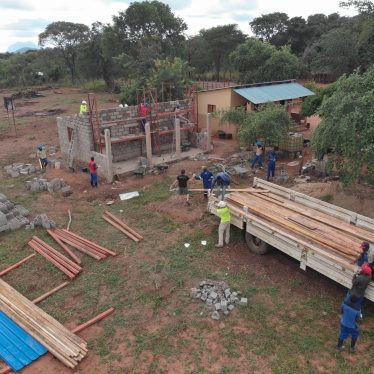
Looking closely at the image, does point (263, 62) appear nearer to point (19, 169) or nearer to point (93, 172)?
point (93, 172)

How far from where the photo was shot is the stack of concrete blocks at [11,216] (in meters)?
10.6

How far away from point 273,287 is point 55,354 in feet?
15.2

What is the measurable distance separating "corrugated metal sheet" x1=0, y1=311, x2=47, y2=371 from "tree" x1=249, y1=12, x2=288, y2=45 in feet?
164

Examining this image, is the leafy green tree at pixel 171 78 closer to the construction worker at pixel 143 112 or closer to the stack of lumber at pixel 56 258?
the construction worker at pixel 143 112

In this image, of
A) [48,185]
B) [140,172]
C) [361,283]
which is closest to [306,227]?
[361,283]

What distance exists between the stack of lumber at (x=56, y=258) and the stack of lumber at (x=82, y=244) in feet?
1.54

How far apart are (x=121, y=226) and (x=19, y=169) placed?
8226 millimetres

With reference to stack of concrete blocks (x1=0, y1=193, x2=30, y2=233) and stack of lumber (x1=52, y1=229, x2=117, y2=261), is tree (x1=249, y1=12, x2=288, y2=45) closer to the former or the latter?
stack of concrete blocks (x1=0, y1=193, x2=30, y2=233)

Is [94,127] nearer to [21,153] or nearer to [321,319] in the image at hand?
[21,153]

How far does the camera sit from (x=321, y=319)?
6.88 m

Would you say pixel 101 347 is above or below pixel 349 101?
below

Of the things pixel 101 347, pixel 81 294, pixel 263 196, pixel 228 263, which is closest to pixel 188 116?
pixel 263 196

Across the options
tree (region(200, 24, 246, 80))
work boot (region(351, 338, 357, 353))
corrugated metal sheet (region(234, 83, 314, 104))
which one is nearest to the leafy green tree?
corrugated metal sheet (region(234, 83, 314, 104))

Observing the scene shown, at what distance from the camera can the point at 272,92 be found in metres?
22.1
